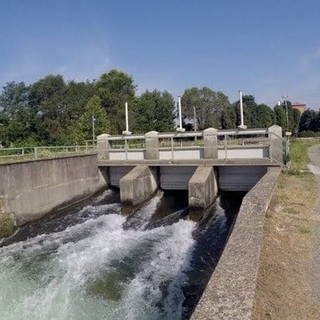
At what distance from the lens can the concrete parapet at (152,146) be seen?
1908 centimetres

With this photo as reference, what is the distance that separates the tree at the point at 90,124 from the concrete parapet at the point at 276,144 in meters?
25.1

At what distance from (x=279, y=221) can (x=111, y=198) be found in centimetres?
1172

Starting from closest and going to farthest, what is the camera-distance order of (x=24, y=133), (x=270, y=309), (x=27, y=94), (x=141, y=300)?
1. (x=270, y=309)
2. (x=141, y=300)
3. (x=24, y=133)
4. (x=27, y=94)

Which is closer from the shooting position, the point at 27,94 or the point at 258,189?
the point at 258,189

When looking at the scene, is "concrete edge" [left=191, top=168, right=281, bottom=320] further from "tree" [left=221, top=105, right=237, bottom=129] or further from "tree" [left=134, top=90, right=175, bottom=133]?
"tree" [left=221, top=105, right=237, bottom=129]

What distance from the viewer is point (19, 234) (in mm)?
13609

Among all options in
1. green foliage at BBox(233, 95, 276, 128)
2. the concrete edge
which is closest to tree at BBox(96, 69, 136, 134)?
green foliage at BBox(233, 95, 276, 128)

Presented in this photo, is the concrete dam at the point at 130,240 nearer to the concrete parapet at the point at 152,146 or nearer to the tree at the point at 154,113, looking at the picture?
the concrete parapet at the point at 152,146

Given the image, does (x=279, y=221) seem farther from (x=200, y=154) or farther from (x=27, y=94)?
(x=27, y=94)

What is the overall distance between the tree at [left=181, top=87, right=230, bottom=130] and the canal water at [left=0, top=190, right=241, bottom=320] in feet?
211

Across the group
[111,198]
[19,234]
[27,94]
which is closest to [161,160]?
[111,198]

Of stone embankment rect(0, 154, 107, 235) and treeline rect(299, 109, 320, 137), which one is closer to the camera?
stone embankment rect(0, 154, 107, 235)

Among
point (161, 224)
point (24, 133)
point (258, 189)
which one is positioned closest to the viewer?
point (258, 189)

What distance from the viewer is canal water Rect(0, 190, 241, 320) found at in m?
7.16
